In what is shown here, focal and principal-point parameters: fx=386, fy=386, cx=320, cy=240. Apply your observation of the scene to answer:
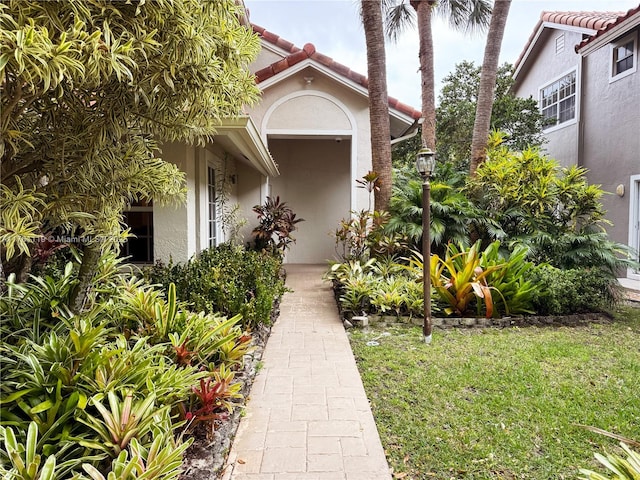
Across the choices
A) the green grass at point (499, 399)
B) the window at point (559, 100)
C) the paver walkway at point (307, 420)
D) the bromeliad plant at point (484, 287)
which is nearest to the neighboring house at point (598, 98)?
the window at point (559, 100)

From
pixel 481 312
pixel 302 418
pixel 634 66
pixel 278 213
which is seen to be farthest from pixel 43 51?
pixel 634 66

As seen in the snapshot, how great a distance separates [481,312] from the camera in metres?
6.34

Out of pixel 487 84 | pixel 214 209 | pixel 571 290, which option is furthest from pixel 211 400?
pixel 487 84

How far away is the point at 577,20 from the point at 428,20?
4.99m

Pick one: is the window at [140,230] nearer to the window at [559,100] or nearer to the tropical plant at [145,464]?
the tropical plant at [145,464]

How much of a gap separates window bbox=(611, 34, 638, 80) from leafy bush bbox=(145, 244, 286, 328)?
36.4ft

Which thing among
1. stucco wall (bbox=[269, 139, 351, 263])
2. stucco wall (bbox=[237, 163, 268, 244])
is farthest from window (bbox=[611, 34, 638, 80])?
stucco wall (bbox=[237, 163, 268, 244])

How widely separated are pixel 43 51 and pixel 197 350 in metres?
2.47

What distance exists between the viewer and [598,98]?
11.3 m

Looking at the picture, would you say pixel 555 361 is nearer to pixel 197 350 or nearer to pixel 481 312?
pixel 481 312

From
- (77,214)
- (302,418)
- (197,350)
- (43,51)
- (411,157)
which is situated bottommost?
(302,418)

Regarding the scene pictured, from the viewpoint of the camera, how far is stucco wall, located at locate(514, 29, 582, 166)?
1241 centimetres

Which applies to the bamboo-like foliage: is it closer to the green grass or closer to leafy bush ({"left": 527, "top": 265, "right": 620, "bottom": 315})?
the green grass

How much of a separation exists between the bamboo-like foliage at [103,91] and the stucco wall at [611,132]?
427 inches
